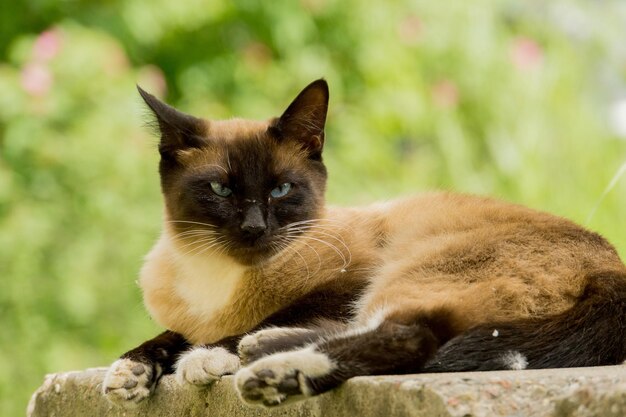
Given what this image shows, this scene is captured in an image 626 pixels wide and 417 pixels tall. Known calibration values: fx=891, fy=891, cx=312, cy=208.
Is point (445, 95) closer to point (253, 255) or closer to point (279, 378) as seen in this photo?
point (253, 255)

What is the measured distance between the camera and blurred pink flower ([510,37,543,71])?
4770 mm

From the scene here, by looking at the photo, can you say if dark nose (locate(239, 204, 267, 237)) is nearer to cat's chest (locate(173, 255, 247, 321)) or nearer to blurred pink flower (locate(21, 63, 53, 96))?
cat's chest (locate(173, 255, 247, 321))

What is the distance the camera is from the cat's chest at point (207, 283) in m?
2.44

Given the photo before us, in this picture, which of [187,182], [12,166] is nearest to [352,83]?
[12,166]

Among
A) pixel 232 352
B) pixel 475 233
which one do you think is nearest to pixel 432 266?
pixel 475 233

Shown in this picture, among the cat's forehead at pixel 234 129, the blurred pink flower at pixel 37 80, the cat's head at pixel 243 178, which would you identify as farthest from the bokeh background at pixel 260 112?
the cat's head at pixel 243 178

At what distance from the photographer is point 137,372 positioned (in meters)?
2.28

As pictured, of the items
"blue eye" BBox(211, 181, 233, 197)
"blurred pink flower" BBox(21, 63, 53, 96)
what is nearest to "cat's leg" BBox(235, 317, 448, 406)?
"blue eye" BBox(211, 181, 233, 197)

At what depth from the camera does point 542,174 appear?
13.9ft

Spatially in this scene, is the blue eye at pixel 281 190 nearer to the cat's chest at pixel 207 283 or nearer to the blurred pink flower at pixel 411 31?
the cat's chest at pixel 207 283

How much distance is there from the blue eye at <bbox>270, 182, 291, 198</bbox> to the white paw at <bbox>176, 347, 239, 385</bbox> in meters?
0.54

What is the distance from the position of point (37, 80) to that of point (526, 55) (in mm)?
2549

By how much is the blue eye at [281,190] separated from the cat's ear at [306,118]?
17 centimetres

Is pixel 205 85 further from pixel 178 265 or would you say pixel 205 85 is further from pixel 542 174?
pixel 178 265
